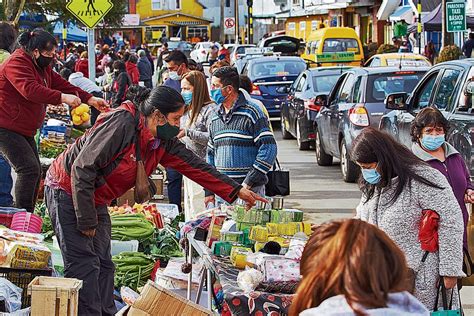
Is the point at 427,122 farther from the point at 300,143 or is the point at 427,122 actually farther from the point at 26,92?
the point at 300,143

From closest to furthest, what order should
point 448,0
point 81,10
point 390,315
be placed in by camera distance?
point 390,315 → point 81,10 → point 448,0

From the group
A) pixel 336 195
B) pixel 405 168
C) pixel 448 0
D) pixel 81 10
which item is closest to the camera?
pixel 405 168

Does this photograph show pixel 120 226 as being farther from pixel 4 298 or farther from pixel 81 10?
pixel 81 10

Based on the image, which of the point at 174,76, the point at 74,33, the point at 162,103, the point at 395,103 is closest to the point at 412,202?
the point at 162,103

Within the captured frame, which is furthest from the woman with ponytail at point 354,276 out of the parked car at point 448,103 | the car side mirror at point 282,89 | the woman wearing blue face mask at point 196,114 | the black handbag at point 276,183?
the car side mirror at point 282,89

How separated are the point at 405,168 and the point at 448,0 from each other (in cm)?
2153

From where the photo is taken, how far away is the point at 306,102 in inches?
767

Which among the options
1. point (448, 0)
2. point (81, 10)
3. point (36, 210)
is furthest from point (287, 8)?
point (36, 210)

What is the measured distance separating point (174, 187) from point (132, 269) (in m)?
3.15

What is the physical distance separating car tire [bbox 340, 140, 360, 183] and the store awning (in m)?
28.4

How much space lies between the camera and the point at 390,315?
10.6ft

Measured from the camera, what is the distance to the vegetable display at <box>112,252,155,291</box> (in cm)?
876

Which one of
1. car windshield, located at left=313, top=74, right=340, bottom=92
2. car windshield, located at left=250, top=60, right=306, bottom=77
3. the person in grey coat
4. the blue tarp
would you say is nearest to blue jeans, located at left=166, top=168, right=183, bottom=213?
car windshield, located at left=313, top=74, right=340, bottom=92

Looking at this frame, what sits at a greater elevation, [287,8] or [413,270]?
[287,8]
